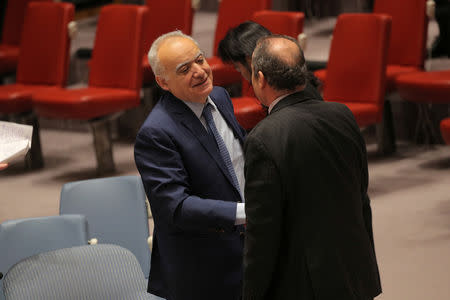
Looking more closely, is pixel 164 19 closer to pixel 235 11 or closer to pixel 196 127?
pixel 235 11

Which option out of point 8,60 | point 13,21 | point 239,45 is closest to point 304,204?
point 239,45

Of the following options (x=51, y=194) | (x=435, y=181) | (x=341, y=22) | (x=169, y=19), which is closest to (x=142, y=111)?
(x=169, y=19)

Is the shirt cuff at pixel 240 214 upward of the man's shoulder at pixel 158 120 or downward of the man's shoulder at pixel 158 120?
downward

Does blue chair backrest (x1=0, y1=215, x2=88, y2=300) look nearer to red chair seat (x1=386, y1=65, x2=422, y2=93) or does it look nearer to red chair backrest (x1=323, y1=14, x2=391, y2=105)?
red chair backrest (x1=323, y1=14, x2=391, y2=105)

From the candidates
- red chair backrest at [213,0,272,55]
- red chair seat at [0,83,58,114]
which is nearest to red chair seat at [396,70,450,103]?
red chair backrest at [213,0,272,55]

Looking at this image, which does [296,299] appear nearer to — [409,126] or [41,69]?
[409,126]

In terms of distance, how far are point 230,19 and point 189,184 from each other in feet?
11.3

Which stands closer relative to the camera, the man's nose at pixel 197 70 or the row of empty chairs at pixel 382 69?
the man's nose at pixel 197 70

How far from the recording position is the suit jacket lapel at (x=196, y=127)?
2.20 meters

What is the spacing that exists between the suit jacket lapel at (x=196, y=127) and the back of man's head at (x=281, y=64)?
13.6 inches

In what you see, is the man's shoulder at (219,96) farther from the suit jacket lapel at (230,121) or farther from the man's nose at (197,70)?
the man's nose at (197,70)

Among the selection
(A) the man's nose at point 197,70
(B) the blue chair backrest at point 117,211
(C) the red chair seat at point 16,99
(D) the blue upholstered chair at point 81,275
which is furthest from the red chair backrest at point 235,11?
(D) the blue upholstered chair at point 81,275

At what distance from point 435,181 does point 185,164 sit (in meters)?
2.79

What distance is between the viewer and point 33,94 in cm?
532
